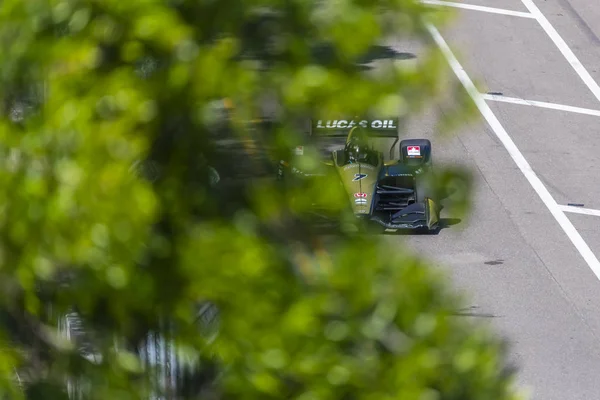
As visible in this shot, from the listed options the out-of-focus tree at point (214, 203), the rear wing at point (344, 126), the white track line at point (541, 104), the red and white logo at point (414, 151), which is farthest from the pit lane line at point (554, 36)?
the out-of-focus tree at point (214, 203)

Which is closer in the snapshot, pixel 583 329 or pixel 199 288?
pixel 199 288

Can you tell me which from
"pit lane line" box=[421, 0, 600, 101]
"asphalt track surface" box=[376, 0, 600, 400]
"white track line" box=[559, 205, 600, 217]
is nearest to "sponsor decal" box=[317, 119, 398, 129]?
"asphalt track surface" box=[376, 0, 600, 400]

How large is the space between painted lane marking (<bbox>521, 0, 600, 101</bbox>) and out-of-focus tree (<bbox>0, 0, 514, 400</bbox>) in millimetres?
18847

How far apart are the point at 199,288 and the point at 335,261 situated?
35cm

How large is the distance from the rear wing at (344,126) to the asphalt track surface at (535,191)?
21.6ft

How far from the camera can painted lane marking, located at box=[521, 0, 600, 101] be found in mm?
21078

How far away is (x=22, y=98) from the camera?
2.75 m

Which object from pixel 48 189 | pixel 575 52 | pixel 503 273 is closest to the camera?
pixel 48 189

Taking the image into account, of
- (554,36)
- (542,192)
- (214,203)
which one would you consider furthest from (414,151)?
(554,36)

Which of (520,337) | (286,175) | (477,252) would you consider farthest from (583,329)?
(286,175)

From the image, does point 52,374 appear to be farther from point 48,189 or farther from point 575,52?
point 575,52

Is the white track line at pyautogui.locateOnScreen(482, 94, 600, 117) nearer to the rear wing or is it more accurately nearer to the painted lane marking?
the painted lane marking

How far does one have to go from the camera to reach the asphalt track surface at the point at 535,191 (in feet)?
41.3

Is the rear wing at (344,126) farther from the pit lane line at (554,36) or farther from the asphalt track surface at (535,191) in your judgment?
the pit lane line at (554,36)
